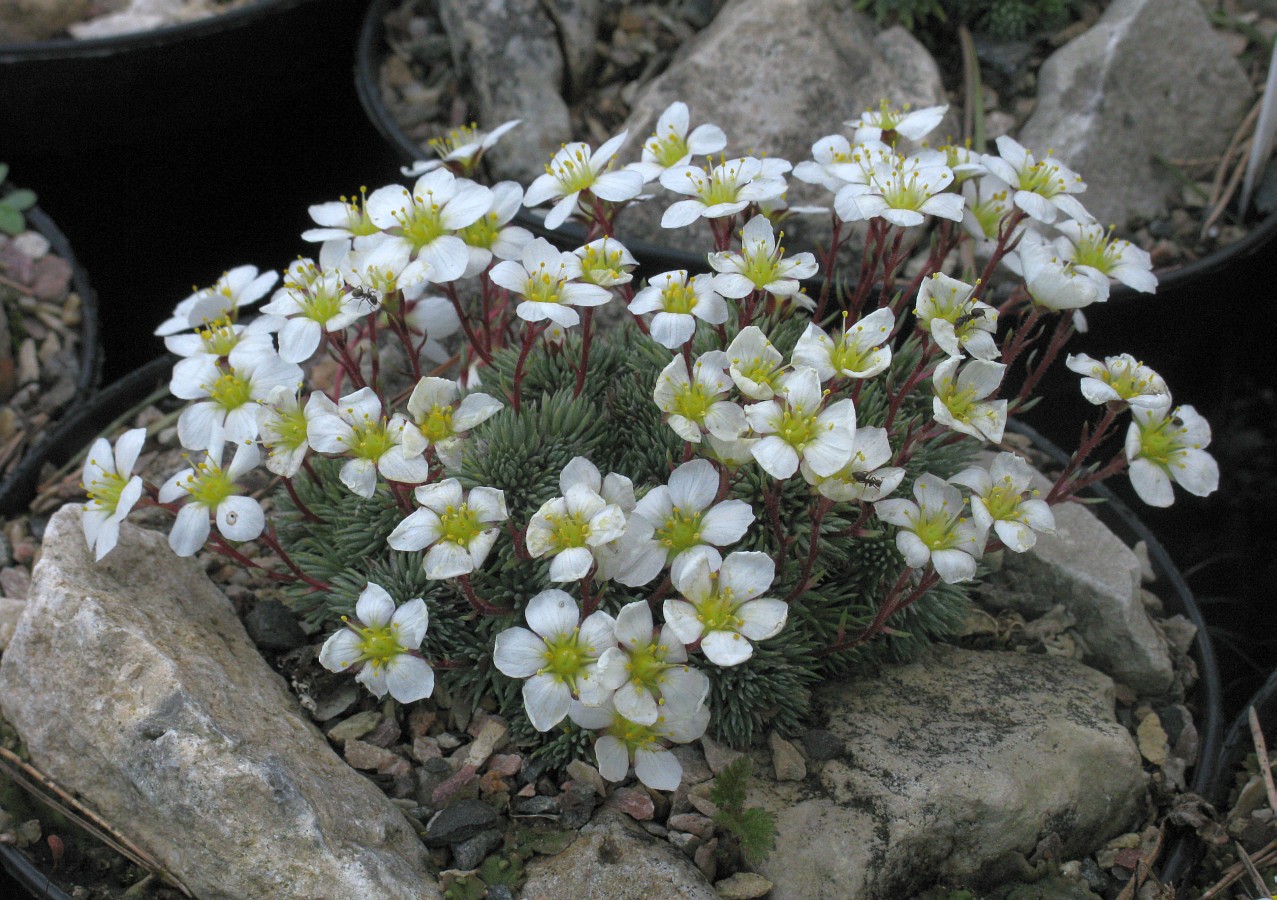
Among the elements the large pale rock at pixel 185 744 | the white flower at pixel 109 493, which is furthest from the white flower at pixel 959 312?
the white flower at pixel 109 493

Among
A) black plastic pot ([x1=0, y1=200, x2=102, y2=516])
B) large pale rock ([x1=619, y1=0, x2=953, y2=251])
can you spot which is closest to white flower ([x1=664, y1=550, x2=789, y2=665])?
large pale rock ([x1=619, y1=0, x2=953, y2=251])

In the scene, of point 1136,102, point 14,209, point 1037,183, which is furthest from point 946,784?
point 14,209

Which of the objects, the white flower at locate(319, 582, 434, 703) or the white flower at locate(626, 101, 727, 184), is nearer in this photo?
the white flower at locate(319, 582, 434, 703)

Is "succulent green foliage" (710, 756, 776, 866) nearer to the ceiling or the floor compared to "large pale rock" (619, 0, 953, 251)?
nearer to the floor

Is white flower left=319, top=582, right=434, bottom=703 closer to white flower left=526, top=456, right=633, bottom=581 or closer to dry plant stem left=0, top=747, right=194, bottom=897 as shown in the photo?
white flower left=526, top=456, right=633, bottom=581

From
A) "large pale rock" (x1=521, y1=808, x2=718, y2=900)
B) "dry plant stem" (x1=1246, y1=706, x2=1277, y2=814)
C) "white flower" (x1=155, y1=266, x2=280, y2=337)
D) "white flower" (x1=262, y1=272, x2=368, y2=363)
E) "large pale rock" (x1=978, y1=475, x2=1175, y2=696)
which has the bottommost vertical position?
"dry plant stem" (x1=1246, y1=706, x2=1277, y2=814)

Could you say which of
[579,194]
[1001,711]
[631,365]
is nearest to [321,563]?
[631,365]

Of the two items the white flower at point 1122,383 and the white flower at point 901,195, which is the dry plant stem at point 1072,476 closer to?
the white flower at point 1122,383
